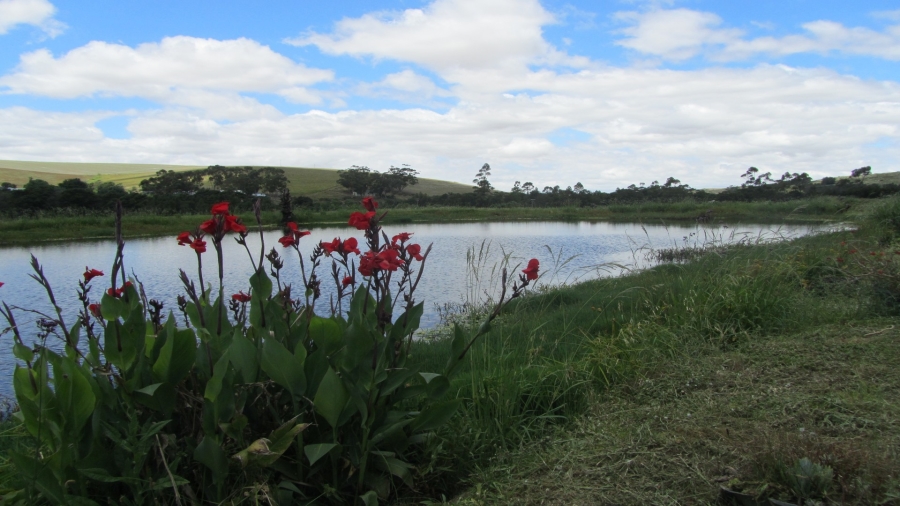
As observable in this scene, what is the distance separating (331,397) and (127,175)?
72.6 metres

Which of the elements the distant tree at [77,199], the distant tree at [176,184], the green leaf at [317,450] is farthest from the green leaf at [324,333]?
the distant tree at [176,184]

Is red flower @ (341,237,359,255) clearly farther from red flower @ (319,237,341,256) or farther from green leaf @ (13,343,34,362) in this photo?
green leaf @ (13,343,34,362)

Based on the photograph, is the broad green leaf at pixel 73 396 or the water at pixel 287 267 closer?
the broad green leaf at pixel 73 396

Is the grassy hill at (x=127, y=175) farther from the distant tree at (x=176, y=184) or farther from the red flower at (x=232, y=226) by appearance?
the red flower at (x=232, y=226)

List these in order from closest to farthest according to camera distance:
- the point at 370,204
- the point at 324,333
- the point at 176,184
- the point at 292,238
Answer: the point at 370,204 < the point at 324,333 < the point at 292,238 < the point at 176,184

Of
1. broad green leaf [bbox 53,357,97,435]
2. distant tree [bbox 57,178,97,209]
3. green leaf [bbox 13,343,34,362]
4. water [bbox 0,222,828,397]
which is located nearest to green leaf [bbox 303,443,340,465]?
broad green leaf [bbox 53,357,97,435]

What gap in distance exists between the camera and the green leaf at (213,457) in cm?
213

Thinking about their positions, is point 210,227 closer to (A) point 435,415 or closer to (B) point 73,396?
(B) point 73,396

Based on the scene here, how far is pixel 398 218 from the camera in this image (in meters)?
39.4

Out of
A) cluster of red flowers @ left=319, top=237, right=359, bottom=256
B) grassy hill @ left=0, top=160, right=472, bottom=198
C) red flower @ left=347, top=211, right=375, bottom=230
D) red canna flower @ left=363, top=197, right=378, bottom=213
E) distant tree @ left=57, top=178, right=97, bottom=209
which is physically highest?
grassy hill @ left=0, top=160, right=472, bottom=198

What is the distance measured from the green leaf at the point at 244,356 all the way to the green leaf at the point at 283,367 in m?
0.07

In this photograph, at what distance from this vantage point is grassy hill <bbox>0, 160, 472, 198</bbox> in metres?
55.4

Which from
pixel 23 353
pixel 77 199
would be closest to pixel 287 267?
pixel 23 353

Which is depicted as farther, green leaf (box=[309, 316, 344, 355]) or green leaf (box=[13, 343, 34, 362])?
green leaf (box=[309, 316, 344, 355])
